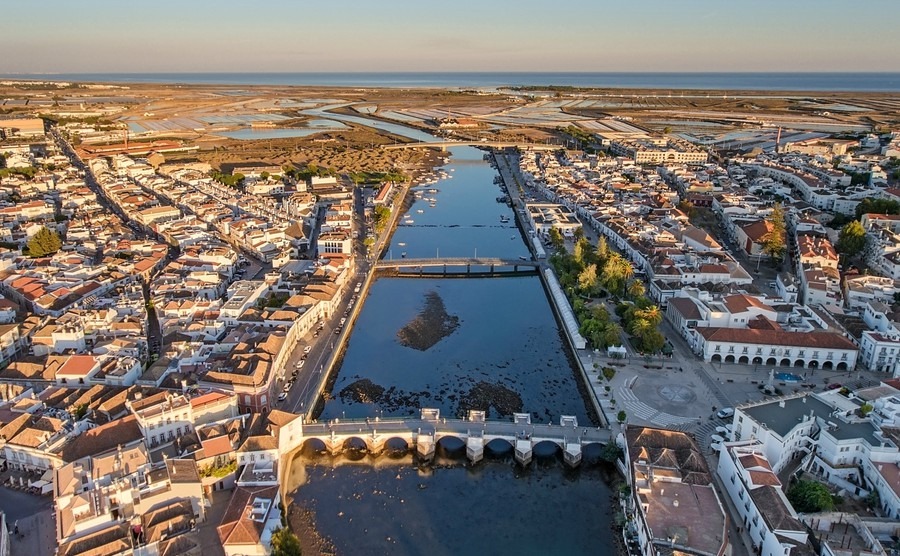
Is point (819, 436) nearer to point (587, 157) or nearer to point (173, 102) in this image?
point (587, 157)

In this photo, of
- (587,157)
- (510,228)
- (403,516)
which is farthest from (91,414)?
(587,157)

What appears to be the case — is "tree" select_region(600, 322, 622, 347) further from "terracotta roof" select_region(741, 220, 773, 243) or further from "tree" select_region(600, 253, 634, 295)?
"terracotta roof" select_region(741, 220, 773, 243)

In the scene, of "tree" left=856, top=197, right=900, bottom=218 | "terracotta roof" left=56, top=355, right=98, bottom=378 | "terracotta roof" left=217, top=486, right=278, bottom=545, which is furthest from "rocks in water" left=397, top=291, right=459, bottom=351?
"tree" left=856, top=197, right=900, bottom=218

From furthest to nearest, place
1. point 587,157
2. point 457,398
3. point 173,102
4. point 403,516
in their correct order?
1. point 173,102
2. point 587,157
3. point 457,398
4. point 403,516

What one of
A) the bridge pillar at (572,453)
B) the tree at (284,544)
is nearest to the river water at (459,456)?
the bridge pillar at (572,453)

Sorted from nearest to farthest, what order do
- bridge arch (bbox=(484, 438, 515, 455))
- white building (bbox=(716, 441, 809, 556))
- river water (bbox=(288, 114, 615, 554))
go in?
white building (bbox=(716, 441, 809, 556)) < river water (bbox=(288, 114, 615, 554)) < bridge arch (bbox=(484, 438, 515, 455))

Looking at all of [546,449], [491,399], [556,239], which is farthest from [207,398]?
[556,239]
